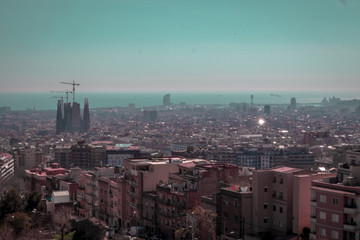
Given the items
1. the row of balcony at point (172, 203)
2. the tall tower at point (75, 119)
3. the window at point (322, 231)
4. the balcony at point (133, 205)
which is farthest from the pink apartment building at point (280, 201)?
the tall tower at point (75, 119)

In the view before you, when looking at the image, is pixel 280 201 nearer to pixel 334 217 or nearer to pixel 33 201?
pixel 334 217

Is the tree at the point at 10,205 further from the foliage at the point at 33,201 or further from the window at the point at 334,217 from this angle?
the window at the point at 334,217

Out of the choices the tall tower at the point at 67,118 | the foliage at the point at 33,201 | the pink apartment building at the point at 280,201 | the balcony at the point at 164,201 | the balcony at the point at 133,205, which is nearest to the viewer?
the pink apartment building at the point at 280,201

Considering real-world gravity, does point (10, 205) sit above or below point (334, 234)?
below

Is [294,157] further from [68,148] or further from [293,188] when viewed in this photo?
[293,188]

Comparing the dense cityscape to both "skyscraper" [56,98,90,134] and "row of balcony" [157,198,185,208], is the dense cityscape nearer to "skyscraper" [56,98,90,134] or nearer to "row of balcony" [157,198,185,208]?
"row of balcony" [157,198,185,208]

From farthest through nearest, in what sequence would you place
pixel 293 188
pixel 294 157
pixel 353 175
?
pixel 294 157, pixel 293 188, pixel 353 175

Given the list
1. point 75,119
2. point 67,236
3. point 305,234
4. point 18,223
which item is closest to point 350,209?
point 305,234

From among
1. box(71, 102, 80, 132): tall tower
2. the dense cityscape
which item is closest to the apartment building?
the dense cityscape

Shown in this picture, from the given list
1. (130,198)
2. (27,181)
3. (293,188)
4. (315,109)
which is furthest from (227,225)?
(315,109)

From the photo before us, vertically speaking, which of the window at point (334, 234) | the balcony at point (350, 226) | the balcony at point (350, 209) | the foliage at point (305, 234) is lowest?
the foliage at point (305, 234)

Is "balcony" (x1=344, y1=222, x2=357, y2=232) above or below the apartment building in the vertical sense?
above
